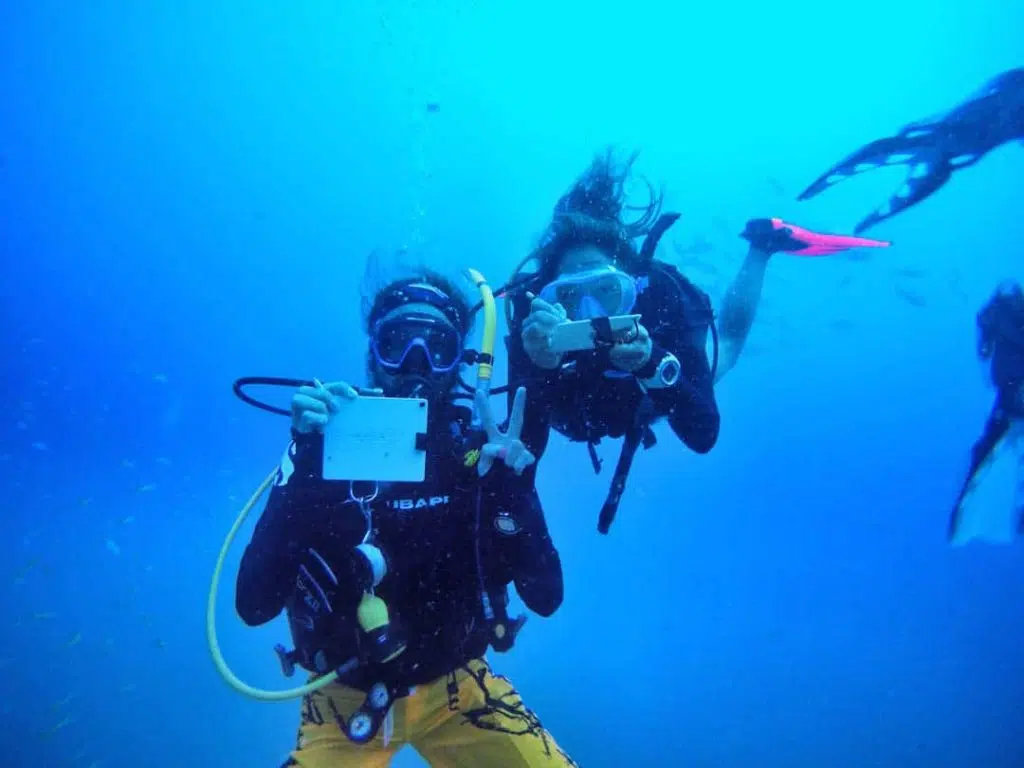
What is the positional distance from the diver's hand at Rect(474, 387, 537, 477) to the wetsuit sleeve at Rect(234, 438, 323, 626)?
761 mm

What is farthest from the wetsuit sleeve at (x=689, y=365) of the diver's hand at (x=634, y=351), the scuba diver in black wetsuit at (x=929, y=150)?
the scuba diver in black wetsuit at (x=929, y=150)

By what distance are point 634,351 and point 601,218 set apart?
6.19ft

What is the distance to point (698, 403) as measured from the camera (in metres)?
3.66

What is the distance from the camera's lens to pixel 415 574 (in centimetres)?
279

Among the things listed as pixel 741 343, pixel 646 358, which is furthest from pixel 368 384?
pixel 741 343

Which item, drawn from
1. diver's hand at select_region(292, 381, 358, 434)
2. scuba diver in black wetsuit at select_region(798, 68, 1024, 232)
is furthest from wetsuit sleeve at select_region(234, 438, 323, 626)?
scuba diver in black wetsuit at select_region(798, 68, 1024, 232)

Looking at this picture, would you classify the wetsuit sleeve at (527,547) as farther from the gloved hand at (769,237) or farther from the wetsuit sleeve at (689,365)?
the gloved hand at (769,237)

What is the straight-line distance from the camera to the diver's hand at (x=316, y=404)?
2.19m

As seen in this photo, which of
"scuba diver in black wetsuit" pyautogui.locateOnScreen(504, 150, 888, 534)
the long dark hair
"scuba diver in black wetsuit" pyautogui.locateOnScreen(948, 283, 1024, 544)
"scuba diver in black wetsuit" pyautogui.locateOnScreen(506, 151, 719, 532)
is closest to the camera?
"scuba diver in black wetsuit" pyautogui.locateOnScreen(504, 150, 888, 534)

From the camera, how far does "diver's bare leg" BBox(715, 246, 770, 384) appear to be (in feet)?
18.6

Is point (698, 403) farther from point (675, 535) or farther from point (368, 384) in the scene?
point (675, 535)

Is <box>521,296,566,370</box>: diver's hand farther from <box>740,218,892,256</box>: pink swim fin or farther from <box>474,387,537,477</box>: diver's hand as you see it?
<box>740,218,892,256</box>: pink swim fin

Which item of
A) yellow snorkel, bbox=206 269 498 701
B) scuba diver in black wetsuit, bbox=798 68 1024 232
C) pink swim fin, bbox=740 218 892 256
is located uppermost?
scuba diver in black wetsuit, bbox=798 68 1024 232

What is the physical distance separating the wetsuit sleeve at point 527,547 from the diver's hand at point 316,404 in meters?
0.83
